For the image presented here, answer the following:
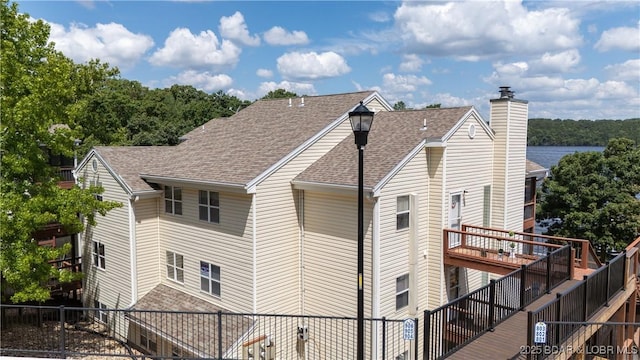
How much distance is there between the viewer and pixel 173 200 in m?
16.0

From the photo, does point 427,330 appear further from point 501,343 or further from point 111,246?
point 111,246

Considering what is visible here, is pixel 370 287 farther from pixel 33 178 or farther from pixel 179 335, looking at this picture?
pixel 33 178

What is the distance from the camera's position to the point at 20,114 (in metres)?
12.2

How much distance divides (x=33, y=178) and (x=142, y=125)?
24294 millimetres

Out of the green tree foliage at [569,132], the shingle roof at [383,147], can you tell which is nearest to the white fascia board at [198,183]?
the shingle roof at [383,147]

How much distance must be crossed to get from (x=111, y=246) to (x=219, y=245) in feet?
18.8

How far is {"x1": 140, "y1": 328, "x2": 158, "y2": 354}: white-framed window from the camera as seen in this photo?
1597 centimetres

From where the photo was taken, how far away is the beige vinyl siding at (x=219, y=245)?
44.3ft

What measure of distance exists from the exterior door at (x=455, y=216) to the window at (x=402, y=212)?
196cm

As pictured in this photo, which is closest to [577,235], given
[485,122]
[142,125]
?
[485,122]

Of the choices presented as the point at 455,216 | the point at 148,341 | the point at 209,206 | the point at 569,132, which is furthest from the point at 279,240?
the point at 569,132

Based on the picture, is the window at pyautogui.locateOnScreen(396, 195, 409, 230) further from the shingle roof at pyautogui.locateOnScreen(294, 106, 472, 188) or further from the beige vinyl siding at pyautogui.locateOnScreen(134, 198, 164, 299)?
the beige vinyl siding at pyautogui.locateOnScreen(134, 198, 164, 299)

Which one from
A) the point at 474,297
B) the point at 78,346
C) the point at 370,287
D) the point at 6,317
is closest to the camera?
the point at 474,297

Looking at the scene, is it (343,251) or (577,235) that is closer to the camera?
(343,251)
